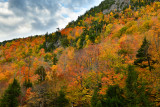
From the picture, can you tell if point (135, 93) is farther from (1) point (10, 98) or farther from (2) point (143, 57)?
(1) point (10, 98)

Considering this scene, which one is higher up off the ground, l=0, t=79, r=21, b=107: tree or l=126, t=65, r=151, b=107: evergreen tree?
l=126, t=65, r=151, b=107: evergreen tree

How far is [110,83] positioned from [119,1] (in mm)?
166418

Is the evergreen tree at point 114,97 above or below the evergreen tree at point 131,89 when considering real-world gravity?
below

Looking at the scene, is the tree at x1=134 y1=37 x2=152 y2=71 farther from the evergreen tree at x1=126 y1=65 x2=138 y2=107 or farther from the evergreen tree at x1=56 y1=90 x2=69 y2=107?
the evergreen tree at x1=56 y1=90 x2=69 y2=107

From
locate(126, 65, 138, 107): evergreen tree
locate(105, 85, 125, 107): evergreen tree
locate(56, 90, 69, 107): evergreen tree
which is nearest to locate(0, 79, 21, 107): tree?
locate(56, 90, 69, 107): evergreen tree

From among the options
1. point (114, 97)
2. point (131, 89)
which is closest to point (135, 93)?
point (131, 89)

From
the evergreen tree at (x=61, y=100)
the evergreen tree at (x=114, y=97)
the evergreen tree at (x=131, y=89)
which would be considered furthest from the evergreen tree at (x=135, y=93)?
the evergreen tree at (x=61, y=100)

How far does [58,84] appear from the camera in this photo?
28141 millimetres

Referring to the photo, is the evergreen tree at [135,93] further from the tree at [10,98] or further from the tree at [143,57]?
the tree at [10,98]

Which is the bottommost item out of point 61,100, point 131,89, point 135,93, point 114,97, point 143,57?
point 61,100

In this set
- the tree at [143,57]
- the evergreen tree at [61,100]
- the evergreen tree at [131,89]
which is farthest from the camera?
the evergreen tree at [61,100]

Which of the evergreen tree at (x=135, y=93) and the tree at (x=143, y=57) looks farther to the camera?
the tree at (x=143, y=57)

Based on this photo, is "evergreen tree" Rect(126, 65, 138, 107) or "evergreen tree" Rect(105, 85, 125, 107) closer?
"evergreen tree" Rect(126, 65, 138, 107)

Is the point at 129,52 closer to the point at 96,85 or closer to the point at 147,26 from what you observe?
the point at 96,85
